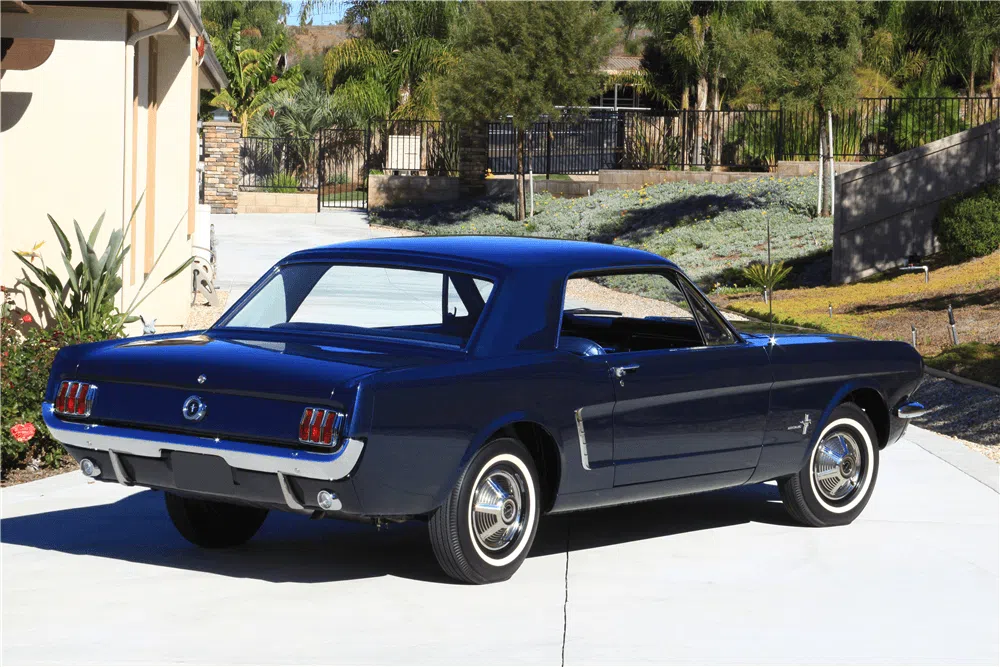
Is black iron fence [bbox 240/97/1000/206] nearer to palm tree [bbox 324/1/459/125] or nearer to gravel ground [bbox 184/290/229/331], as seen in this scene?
palm tree [bbox 324/1/459/125]

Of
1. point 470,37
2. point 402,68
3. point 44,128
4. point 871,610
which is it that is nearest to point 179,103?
point 44,128

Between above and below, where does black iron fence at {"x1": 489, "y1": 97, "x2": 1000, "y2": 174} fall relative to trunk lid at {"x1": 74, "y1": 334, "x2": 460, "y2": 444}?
above

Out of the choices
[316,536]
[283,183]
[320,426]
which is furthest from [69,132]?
[283,183]

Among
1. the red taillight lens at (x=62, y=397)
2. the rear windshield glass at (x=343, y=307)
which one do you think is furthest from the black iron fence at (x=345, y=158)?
the red taillight lens at (x=62, y=397)

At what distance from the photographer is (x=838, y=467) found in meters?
8.13

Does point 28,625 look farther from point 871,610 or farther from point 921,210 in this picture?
point 921,210

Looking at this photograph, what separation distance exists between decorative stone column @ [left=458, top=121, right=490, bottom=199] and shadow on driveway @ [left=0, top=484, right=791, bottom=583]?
31.3 m

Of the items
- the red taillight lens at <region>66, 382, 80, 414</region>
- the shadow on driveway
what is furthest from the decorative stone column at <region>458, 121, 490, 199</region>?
the red taillight lens at <region>66, 382, 80, 414</region>

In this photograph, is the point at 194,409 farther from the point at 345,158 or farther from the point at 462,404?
the point at 345,158

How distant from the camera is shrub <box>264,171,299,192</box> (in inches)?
1561

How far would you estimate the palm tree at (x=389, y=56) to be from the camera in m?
49.0

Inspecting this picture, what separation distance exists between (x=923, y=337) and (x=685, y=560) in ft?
38.2

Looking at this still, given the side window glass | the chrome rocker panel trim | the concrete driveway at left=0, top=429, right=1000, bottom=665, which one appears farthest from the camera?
the side window glass

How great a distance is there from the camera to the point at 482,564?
646 centimetres
